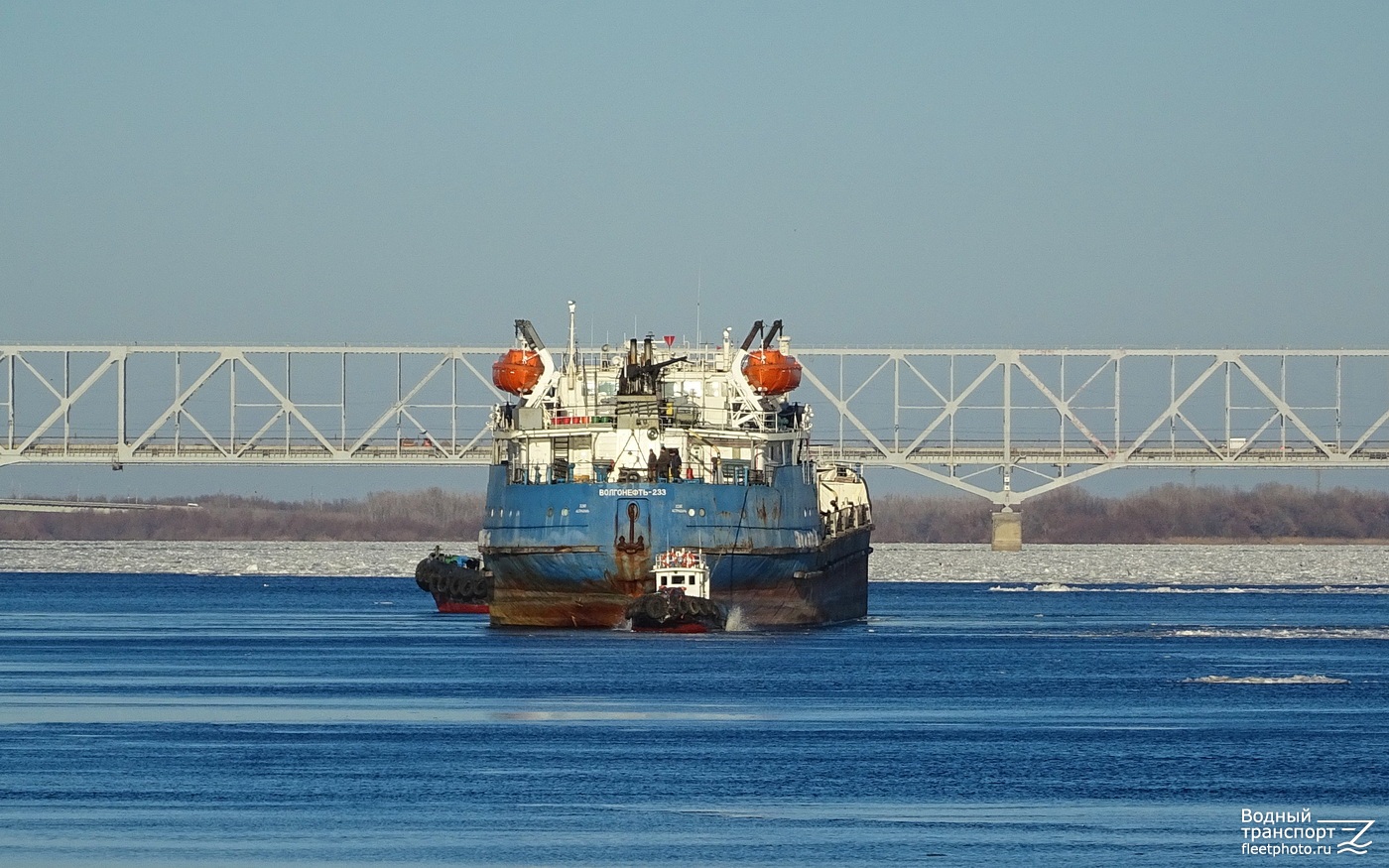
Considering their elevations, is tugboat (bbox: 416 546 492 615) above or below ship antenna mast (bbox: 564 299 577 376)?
below

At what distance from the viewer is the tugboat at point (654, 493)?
63250 millimetres

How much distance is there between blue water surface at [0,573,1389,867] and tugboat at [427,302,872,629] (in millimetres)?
1484

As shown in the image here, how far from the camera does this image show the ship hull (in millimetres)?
63000

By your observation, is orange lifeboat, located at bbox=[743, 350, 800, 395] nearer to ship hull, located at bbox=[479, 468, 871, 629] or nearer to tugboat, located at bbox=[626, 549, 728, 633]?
ship hull, located at bbox=[479, 468, 871, 629]

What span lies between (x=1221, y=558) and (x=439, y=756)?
133m

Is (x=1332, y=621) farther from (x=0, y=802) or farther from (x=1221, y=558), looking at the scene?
(x=1221, y=558)

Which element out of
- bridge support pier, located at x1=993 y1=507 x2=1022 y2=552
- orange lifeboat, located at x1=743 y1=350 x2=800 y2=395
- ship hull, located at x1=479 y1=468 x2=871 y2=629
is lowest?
bridge support pier, located at x1=993 y1=507 x2=1022 y2=552

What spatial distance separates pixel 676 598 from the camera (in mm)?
62781

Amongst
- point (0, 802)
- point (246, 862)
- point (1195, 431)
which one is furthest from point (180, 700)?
point (1195, 431)

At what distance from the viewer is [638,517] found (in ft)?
206

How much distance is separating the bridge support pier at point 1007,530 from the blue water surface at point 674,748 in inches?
3356

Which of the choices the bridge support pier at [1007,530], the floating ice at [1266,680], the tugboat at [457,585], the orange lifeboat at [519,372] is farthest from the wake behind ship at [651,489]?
the bridge support pier at [1007,530]

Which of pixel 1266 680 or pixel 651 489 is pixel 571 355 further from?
pixel 1266 680

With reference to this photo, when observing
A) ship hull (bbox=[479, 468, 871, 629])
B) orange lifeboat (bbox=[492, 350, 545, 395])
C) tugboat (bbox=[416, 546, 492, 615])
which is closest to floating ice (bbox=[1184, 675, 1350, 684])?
ship hull (bbox=[479, 468, 871, 629])
